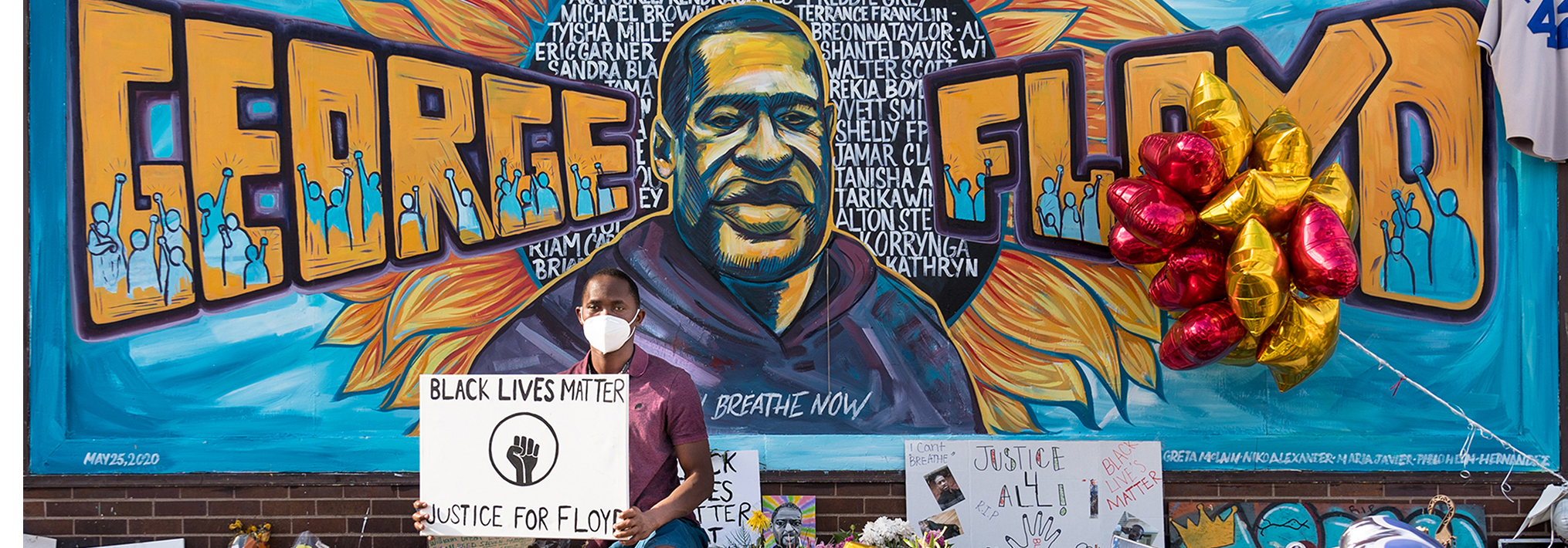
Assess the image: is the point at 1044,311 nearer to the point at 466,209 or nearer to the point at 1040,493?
the point at 1040,493

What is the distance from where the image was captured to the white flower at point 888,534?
3.52 meters

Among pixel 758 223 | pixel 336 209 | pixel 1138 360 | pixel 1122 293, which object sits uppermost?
pixel 336 209

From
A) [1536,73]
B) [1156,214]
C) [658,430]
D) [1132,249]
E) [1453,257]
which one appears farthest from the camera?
[1453,257]

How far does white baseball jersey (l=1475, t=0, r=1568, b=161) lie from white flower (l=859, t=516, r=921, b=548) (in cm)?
304

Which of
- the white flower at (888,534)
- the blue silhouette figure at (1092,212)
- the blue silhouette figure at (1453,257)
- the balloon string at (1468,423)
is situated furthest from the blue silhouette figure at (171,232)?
the blue silhouette figure at (1453,257)

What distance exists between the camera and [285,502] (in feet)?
14.1

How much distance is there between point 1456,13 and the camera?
13.7ft

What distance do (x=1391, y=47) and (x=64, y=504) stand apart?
6162mm

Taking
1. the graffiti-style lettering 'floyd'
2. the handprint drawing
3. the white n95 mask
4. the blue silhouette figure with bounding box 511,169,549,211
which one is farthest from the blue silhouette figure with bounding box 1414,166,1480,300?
the blue silhouette figure with bounding box 511,169,549,211

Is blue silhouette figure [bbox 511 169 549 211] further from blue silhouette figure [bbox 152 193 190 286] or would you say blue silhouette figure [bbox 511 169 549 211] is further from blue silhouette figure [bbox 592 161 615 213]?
blue silhouette figure [bbox 152 193 190 286]

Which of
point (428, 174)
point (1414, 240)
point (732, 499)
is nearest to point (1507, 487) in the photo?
point (1414, 240)

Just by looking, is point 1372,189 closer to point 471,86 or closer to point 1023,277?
point 1023,277

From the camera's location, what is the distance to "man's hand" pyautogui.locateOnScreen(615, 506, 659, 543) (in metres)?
2.88

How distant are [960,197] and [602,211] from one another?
5.19ft
